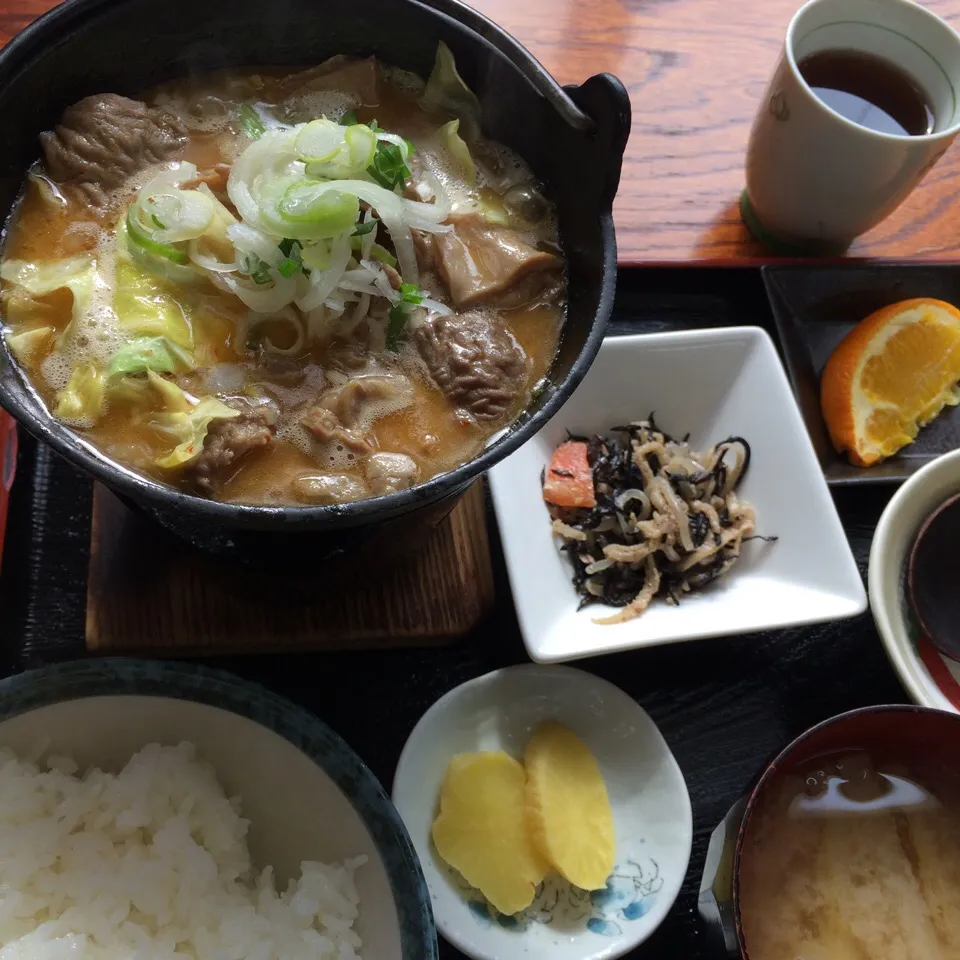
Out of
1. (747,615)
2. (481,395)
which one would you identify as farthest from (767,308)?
(481,395)

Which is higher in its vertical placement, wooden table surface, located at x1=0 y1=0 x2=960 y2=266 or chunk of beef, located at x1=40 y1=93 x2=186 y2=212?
chunk of beef, located at x1=40 y1=93 x2=186 y2=212

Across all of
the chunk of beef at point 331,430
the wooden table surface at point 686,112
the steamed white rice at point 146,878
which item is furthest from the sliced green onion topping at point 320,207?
the wooden table surface at point 686,112

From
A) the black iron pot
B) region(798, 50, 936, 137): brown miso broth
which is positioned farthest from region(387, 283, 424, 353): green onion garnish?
region(798, 50, 936, 137): brown miso broth

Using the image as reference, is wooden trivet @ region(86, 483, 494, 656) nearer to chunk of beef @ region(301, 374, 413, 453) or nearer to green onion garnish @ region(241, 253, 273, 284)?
chunk of beef @ region(301, 374, 413, 453)

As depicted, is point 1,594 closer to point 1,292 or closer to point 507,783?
point 1,292

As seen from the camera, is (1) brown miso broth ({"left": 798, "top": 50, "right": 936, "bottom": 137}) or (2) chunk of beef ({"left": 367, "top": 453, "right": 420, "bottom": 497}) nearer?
(2) chunk of beef ({"left": 367, "top": 453, "right": 420, "bottom": 497})

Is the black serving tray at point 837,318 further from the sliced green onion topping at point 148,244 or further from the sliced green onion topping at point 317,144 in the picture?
the sliced green onion topping at point 148,244

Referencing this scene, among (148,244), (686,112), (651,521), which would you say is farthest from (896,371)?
(148,244)
